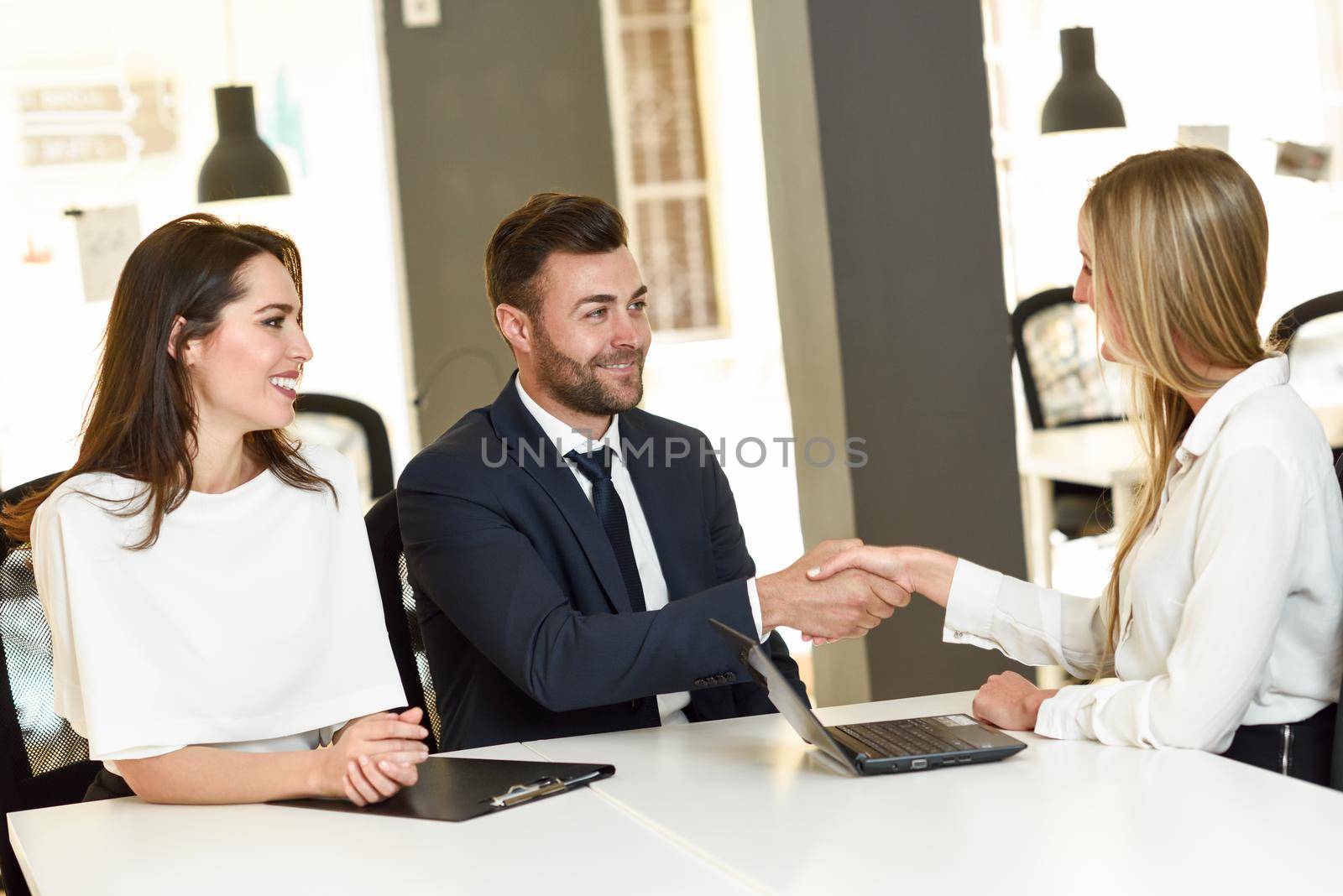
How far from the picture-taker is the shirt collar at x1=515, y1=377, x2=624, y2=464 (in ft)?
6.91

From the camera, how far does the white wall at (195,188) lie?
5090 mm

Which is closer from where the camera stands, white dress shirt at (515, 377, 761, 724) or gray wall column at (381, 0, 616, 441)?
white dress shirt at (515, 377, 761, 724)

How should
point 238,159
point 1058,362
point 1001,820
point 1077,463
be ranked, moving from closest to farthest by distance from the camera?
point 1001,820 → point 1077,463 → point 238,159 → point 1058,362

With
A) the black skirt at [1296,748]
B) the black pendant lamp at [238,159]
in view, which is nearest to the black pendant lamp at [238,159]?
the black pendant lamp at [238,159]

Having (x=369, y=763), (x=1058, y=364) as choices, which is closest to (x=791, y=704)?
(x=369, y=763)

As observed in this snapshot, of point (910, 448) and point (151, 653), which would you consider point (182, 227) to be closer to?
point (151, 653)

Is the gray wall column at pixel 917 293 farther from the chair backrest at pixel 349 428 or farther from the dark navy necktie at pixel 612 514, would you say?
the chair backrest at pixel 349 428

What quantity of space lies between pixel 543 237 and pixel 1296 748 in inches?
51.6

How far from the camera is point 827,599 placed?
1.89 meters

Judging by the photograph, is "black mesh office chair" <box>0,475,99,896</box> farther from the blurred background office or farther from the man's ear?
the blurred background office

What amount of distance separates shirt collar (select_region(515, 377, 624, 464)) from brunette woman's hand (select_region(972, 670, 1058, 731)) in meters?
0.76

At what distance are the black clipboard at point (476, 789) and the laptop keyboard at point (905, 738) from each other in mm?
275

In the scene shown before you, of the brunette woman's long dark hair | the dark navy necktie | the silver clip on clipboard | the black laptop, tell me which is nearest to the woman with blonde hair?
the black laptop

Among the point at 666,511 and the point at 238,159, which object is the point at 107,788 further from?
the point at 238,159
